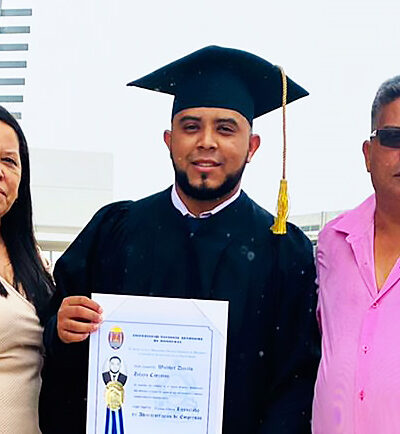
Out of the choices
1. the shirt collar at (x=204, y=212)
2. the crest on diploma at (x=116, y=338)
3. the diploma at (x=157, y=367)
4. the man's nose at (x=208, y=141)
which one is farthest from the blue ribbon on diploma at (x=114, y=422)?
the man's nose at (x=208, y=141)

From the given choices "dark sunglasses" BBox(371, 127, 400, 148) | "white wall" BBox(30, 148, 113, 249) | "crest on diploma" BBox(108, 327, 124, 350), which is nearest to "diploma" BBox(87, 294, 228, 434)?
"crest on diploma" BBox(108, 327, 124, 350)

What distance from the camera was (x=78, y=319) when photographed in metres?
2.21

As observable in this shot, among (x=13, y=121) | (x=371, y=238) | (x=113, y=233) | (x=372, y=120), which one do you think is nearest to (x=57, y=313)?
(x=113, y=233)

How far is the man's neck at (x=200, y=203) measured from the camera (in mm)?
2459

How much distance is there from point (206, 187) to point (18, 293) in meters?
0.79

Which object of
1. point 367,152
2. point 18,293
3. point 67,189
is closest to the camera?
point 367,152

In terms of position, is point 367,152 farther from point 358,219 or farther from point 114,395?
point 114,395

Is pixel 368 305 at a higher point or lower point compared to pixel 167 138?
lower

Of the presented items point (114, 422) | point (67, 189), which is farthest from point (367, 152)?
point (67, 189)

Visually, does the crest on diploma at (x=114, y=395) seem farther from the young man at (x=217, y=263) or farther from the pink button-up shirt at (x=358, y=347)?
the pink button-up shirt at (x=358, y=347)

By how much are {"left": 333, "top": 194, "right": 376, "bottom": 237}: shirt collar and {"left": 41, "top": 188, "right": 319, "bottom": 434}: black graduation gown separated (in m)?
0.16

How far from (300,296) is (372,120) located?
627 millimetres

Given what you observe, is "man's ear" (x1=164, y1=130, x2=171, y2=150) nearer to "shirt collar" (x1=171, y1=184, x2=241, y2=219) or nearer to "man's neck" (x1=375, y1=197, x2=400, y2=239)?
"shirt collar" (x1=171, y1=184, x2=241, y2=219)

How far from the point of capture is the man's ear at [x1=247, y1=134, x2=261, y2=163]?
248cm
